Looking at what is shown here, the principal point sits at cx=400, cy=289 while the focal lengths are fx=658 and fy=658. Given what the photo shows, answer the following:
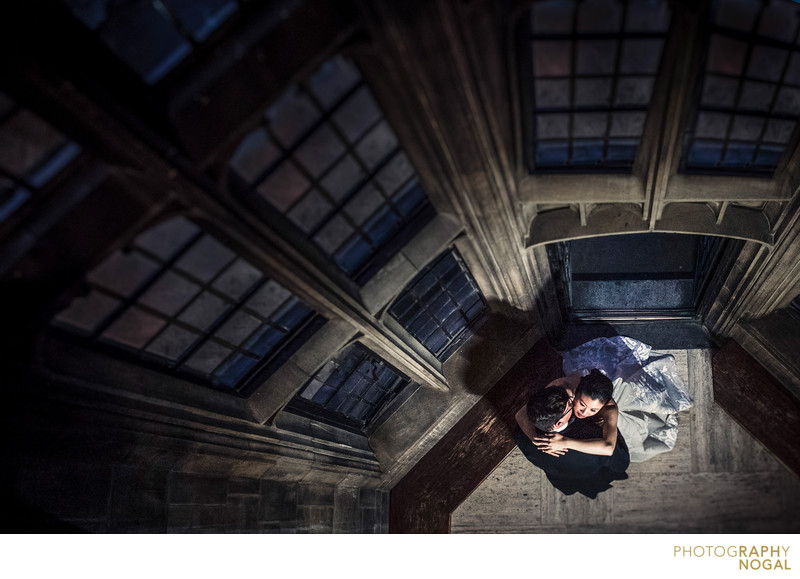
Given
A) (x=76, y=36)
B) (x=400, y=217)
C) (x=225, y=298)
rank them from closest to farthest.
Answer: (x=76, y=36) < (x=225, y=298) < (x=400, y=217)

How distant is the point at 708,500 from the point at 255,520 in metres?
6.46

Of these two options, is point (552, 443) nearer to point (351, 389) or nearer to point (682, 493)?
point (682, 493)

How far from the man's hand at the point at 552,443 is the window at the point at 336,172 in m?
4.43

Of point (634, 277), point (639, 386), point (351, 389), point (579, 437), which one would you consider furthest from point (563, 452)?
point (351, 389)

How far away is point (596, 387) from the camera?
10203 mm

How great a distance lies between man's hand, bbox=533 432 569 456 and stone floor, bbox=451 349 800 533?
0.36m

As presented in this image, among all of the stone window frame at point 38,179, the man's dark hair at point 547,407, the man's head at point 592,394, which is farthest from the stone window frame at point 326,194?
the man's head at point 592,394

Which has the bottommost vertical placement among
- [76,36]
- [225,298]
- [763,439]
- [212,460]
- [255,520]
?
[255,520]

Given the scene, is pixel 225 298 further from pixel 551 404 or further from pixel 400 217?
pixel 551 404

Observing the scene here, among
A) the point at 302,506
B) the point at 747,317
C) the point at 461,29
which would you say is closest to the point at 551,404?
the point at 747,317

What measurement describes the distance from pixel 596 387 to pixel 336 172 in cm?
599

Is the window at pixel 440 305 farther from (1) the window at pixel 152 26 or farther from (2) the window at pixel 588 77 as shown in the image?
(1) the window at pixel 152 26

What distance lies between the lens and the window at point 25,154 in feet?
13.6

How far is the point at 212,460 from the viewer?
7.78 metres
